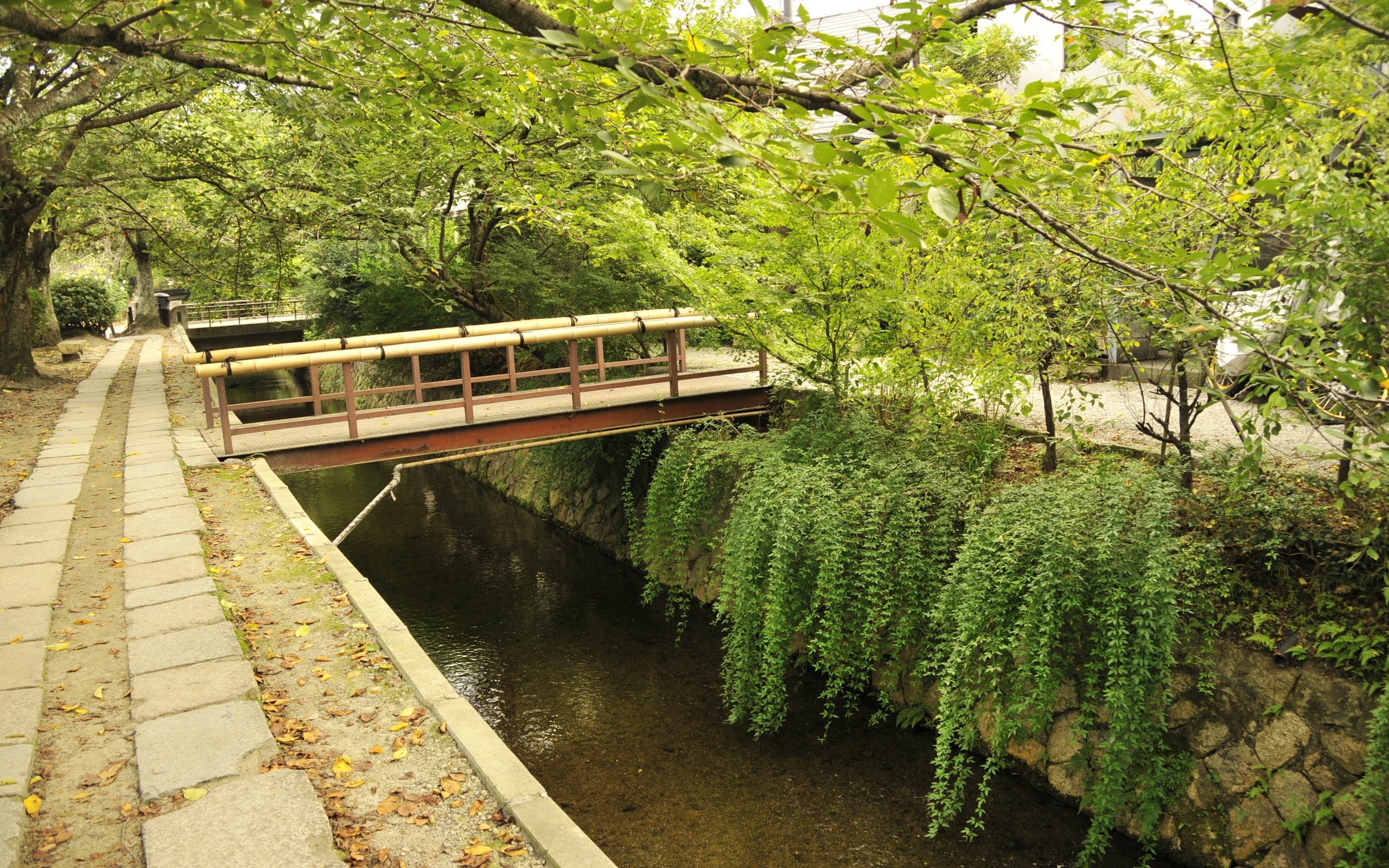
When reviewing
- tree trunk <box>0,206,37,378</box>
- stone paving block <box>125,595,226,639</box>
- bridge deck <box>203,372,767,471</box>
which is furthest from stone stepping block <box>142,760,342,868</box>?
tree trunk <box>0,206,37,378</box>

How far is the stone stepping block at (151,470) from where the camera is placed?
25.3 ft

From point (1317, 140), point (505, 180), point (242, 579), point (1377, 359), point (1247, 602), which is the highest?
point (505, 180)

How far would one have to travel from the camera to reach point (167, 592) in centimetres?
498

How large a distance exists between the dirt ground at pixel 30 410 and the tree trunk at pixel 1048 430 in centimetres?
819

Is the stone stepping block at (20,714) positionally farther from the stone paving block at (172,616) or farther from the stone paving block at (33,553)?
the stone paving block at (33,553)

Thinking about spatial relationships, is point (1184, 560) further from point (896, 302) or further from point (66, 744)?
point (66, 744)

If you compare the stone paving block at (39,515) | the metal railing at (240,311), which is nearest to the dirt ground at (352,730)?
the stone paving block at (39,515)

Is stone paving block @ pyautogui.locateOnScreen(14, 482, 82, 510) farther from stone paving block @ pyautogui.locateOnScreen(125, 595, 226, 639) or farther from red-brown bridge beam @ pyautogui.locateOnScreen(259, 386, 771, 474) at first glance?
stone paving block @ pyautogui.locateOnScreen(125, 595, 226, 639)

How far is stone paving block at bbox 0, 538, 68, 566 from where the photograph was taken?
216 inches

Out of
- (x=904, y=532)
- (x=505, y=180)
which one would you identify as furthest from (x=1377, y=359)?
(x=505, y=180)

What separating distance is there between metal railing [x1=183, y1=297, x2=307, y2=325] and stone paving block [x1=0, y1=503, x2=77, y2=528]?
20.9 metres

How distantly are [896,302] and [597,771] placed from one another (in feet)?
14.5

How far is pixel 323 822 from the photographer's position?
298 centimetres

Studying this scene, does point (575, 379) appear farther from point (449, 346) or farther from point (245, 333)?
point (245, 333)
